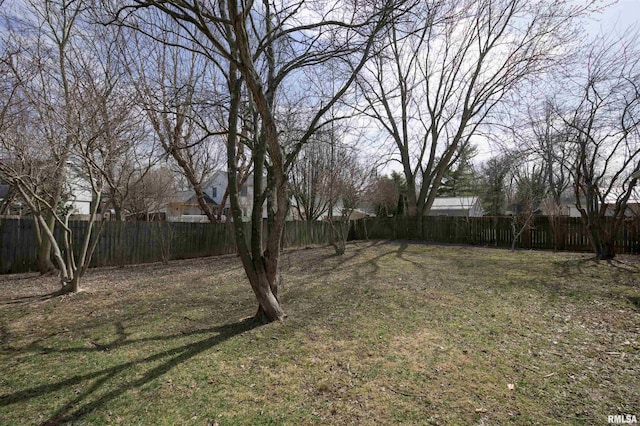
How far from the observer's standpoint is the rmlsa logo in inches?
97.6

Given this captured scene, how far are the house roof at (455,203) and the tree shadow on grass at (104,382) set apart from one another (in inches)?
1223

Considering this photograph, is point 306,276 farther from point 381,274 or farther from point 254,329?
point 254,329

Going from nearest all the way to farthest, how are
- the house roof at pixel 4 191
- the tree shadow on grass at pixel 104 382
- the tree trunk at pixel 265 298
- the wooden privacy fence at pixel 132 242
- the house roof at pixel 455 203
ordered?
the tree shadow on grass at pixel 104 382
the tree trunk at pixel 265 298
the wooden privacy fence at pixel 132 242
the house roof at pixel 4 191
the house roof at pixel 455 203

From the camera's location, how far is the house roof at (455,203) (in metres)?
32.0

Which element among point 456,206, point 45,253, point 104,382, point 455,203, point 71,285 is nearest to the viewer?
point 104,382

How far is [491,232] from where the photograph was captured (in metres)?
15.4

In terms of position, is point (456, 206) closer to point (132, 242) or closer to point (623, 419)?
point (132, 242)

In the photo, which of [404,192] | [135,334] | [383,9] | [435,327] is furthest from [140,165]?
[404,192]

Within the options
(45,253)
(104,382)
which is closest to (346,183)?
(45,253)

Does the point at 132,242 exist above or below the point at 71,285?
above

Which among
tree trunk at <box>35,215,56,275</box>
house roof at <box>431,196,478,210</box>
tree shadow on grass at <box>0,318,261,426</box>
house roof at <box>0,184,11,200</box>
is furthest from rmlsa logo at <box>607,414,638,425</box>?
house roof at <box>431,196,478,210</box>

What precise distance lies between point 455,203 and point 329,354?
3254 cm

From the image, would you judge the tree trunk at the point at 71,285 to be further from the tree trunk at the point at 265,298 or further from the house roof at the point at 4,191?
the house roof at the point at 4,191

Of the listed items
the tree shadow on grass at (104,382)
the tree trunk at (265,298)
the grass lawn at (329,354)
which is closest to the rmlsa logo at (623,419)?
the grass lawn at (329,354)
